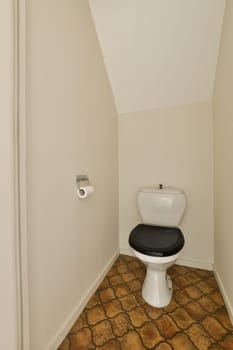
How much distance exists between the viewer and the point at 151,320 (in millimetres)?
1125

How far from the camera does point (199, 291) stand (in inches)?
54.4

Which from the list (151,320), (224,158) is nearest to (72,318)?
(151,320)

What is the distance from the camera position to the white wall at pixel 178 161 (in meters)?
1.64

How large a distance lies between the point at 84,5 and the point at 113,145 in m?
1.05

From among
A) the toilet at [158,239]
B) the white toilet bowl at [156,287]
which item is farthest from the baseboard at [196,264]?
the white toilet bowl at [156,287]

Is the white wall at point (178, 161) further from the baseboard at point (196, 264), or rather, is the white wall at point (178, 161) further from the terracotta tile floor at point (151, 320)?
the terracotta tile floor at point (151, 320)

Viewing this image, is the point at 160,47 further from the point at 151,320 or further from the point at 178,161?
the point at 151,320

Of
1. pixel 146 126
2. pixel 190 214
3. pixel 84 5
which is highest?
pixel 84 5

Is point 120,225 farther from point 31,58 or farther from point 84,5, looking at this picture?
point 84,5

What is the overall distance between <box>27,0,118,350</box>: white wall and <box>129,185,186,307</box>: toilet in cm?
39

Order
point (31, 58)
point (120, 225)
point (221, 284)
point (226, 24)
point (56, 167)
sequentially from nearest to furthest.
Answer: point (31, 58), point (56, 167), point (226, 24), point (221, 284), point (120, 225)

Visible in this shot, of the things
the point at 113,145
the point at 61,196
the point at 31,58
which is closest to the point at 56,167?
the point at 61,196

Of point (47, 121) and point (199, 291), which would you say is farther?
point (199, 291)

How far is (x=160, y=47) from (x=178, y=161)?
96cm
